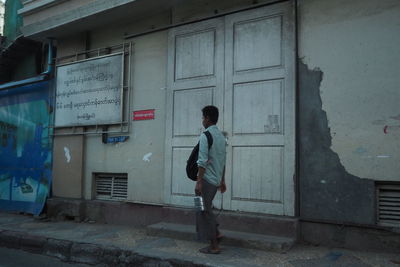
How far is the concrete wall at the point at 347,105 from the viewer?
4543 mm

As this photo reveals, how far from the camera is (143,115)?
667 cm

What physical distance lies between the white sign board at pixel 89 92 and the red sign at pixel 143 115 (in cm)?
33

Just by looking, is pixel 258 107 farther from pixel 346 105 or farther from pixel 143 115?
pixel 143 115

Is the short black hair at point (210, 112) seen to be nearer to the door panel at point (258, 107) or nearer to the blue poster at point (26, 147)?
the door panel at point (258, 107)

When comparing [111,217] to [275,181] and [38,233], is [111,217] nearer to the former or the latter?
[38,233]

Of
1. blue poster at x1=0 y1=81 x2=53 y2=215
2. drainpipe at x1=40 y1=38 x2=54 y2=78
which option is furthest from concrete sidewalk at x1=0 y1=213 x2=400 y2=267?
drainpipe at x1=40 y1=38 x2=54 y2=78

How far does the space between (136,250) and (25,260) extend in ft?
5.57

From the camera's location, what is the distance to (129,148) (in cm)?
682

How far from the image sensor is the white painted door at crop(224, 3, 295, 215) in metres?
5.19

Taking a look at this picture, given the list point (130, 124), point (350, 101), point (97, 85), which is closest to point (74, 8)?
point (97, 85)

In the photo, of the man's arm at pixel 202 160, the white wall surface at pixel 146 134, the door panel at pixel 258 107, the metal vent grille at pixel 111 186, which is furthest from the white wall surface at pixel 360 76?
the metal vent grille at pixel 111 186

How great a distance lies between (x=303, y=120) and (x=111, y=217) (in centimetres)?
385

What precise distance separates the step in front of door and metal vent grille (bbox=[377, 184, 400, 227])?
44.2 inches

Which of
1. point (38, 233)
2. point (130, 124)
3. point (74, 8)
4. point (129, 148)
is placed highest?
point (74, 8)
